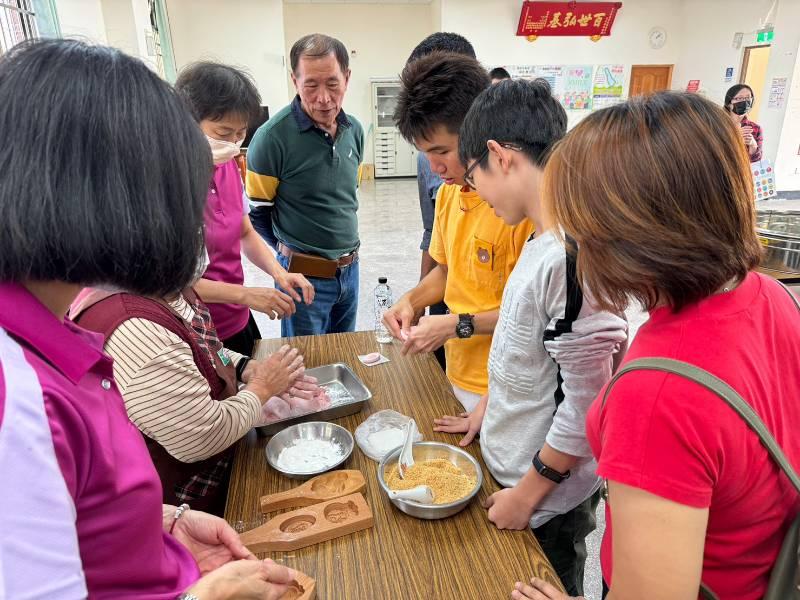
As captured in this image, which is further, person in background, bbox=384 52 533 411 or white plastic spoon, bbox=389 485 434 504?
person in background, bbox=384 52 533 411

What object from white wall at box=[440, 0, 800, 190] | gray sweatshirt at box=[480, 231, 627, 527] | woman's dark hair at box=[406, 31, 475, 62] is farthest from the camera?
white wall at box=[440, 0, 800, 190]

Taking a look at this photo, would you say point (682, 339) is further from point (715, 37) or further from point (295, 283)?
point (715, 37)

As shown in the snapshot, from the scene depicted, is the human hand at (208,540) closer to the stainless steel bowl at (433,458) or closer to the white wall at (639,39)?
the stainless steel bowl at (433,458)

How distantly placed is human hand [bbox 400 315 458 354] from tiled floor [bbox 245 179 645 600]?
43.3 inches

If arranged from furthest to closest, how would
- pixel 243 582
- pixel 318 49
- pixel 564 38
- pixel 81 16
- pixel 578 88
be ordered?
pixel 578 88 < pixel 564 38 < pixel 81 16 < pixel 318 49 < pixel 243 582

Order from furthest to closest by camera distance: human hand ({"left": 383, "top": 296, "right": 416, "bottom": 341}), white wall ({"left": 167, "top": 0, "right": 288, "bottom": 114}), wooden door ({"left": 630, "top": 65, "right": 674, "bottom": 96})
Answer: wooden door ({"left": 630, "top": 65, "right": 674, "bottom": 96})
white wall ({"left": 167, "top": 0, "right": 288, "bottom": 114})
human hand ({"left": 383, "top": 296, "right": 416, "bottom": 341})

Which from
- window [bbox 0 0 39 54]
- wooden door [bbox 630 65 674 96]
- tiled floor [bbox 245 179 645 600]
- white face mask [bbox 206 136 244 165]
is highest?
window [bbox 0 0 39 54]

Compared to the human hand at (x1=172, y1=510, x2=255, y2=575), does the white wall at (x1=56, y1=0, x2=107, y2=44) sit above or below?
above

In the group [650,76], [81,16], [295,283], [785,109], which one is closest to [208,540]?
[295,283]

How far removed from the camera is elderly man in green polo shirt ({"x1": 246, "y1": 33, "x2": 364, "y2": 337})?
227 cm

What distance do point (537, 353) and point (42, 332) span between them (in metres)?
0.86

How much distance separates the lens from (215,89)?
1589 mm

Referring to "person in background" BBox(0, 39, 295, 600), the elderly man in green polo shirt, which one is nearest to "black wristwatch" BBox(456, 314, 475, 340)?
"person in background" BBox(0, 39, 295, 600)

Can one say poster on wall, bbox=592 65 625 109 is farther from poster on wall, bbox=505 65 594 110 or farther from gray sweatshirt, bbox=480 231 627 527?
gray sweatshirt, bbox=480 231 627 527
